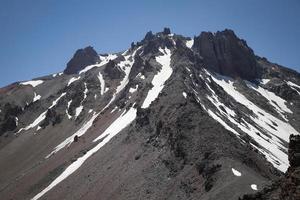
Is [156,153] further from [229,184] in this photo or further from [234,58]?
[234,58]

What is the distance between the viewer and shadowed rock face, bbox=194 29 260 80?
15950 cm

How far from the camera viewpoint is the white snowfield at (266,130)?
71.6 metres

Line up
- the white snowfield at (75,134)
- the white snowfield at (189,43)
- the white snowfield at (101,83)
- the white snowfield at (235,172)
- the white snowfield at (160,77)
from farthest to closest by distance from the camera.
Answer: the white snowfield at (189,43) < the white snowfield at (101,83) < the white snowfield at (75,134) < the white snowfield at (160,77) < the white snowfield at (235,172)

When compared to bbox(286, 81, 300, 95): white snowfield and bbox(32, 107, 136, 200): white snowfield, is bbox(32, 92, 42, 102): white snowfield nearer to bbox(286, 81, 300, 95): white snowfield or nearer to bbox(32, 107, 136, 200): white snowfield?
bbox(32, 107, 136, 200): white snowfield

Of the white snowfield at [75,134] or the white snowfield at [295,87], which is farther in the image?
the white snowfield at [295,87]

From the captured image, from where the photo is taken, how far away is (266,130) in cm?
9800

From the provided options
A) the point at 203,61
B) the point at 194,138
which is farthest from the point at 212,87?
the point at 194,138

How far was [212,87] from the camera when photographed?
115m

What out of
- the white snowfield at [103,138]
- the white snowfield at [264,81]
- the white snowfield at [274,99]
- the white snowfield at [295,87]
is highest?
the white snowfield at [103,138]

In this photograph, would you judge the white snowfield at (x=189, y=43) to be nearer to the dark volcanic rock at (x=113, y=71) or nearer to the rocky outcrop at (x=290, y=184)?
the dark volcanic rock at (x=113, y=71)

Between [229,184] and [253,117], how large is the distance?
7209 centimetres

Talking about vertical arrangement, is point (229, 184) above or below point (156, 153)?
below

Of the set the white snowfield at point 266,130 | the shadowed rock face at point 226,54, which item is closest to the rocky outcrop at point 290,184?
the white snowfield at point 266,130

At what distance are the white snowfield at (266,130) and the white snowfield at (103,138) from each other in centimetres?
2356
